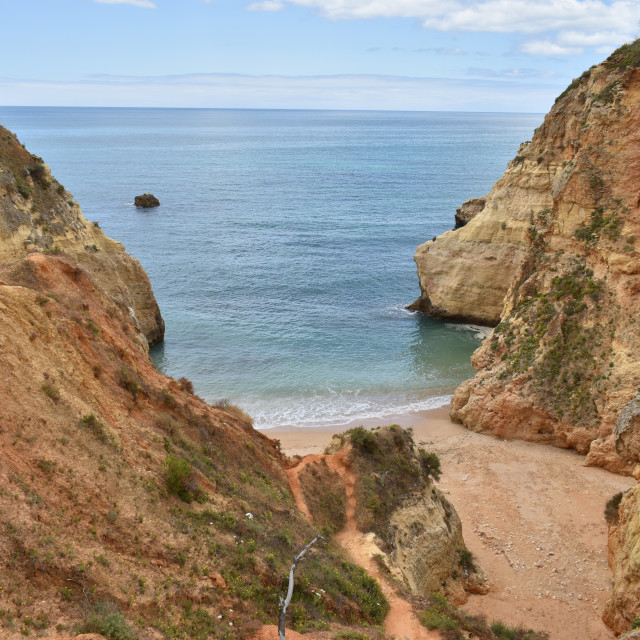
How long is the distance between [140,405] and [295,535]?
5.99m

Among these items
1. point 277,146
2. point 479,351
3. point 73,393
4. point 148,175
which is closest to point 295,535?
point 73,393

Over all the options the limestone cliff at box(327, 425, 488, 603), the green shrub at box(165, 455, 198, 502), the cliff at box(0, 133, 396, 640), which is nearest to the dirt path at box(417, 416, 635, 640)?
the limestone cliff at box(327, 425, 488, 603)

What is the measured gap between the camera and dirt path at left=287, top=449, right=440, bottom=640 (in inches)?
620

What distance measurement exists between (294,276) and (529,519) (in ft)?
121

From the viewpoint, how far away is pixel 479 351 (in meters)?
34.8

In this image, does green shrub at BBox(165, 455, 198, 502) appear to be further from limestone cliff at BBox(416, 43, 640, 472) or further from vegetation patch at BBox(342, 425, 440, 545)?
limestone cliff at BBox(416, 43, 640, 472)

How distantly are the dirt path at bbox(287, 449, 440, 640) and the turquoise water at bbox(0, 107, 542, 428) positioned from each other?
12667 mm

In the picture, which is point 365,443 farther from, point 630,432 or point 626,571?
point 626,571

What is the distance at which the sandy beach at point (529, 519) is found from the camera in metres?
20.3

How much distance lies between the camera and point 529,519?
983 inches

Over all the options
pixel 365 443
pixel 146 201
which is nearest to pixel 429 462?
pixel 365 443

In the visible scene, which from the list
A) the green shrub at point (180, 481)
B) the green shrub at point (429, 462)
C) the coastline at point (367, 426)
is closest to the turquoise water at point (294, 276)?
the coastline at point (367, 426)

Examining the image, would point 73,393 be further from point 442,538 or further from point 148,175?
point 148,175

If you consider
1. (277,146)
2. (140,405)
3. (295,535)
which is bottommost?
(295,535)
